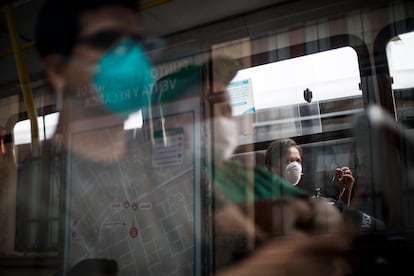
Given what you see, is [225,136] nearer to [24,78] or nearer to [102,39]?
[102,39]

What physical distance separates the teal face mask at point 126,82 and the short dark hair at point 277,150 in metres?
0.68

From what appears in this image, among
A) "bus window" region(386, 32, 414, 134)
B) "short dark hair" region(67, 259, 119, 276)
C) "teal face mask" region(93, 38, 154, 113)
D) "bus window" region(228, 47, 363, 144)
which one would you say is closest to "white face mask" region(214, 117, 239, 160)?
"bus window" region(228, 47, 363, 144)

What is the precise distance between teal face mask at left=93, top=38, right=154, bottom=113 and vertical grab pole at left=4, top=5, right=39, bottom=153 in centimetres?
47

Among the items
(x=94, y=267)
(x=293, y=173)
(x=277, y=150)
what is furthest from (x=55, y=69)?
(x=293, y=173)

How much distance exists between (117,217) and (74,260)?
38 cm

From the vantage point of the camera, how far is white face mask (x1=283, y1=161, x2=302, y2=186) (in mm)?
2008

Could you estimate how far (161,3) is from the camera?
205cm

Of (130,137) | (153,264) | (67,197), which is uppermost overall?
(130,137)

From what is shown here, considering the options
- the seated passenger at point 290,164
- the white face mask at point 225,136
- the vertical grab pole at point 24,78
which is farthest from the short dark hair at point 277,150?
the vertical grab pole at point 24,78

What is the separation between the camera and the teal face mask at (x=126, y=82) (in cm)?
205

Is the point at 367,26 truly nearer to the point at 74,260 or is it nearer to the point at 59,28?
the point at 59,28

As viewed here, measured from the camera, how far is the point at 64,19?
1832mm

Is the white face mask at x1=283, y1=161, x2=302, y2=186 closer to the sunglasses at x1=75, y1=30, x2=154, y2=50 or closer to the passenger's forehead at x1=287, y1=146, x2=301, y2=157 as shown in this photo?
the passenger's forehead at x1=287, y1=146, x2=301, y2=157

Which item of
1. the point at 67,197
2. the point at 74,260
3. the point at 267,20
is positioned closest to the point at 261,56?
the point at 267,20
